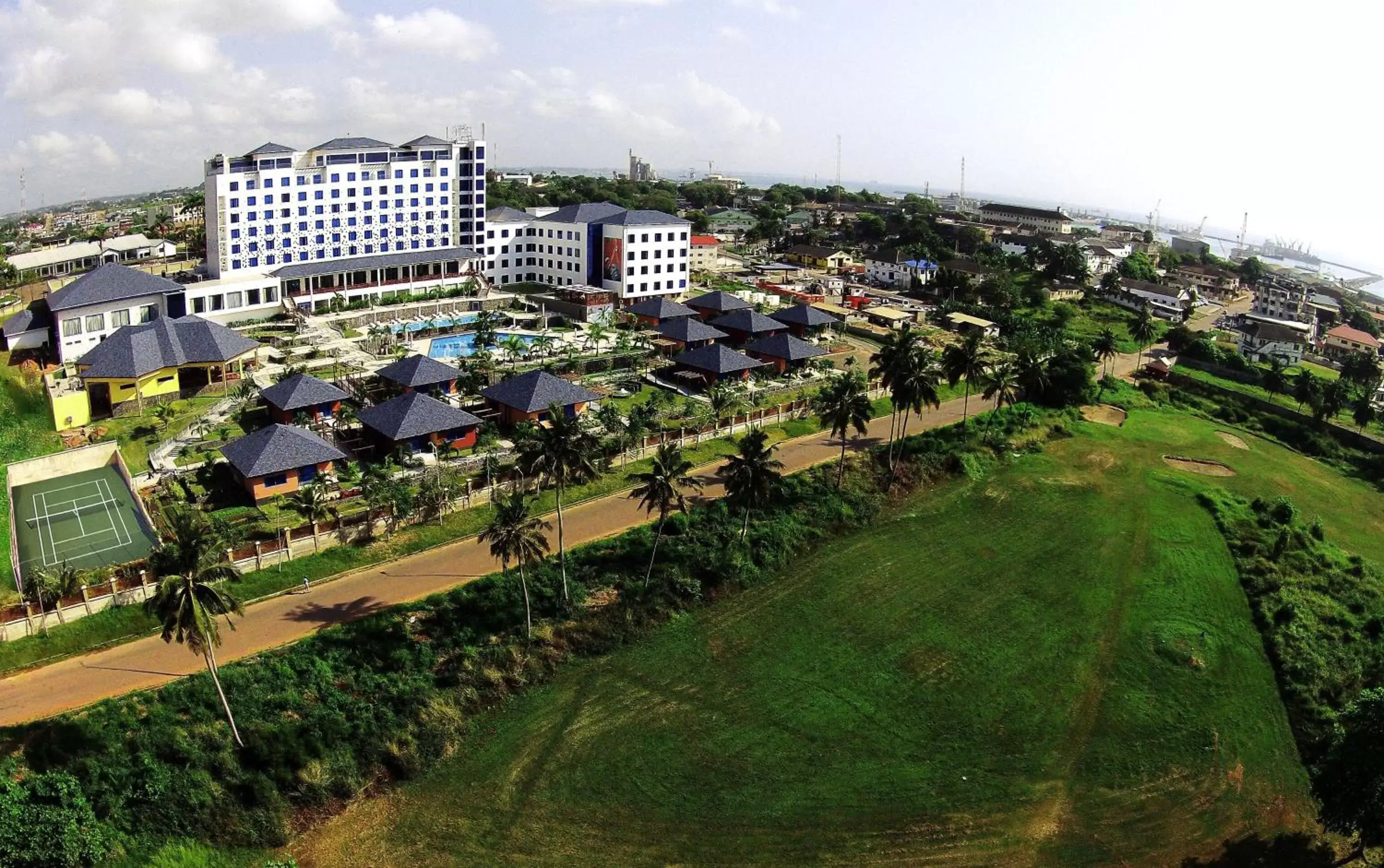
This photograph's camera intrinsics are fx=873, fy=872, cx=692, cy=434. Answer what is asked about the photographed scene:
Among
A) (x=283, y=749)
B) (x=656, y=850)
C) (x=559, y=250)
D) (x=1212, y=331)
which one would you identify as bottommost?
(x=656, y=850)

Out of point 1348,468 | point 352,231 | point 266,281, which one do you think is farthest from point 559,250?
point 1348,468

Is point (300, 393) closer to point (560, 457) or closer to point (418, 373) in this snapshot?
point (418, 373)

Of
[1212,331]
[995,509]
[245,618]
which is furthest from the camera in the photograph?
[1212,331]

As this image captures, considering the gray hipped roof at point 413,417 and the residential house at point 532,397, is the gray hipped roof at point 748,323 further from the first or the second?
the gray hipped roof at point 413,417

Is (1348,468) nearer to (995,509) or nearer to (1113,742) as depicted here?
(995,509)

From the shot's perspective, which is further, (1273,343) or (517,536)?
(1273,343)

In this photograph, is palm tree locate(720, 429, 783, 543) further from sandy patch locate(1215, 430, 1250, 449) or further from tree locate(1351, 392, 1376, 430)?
tree locate(1351, 392, 1376, 430)

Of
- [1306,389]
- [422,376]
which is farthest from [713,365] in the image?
[1306,389]
